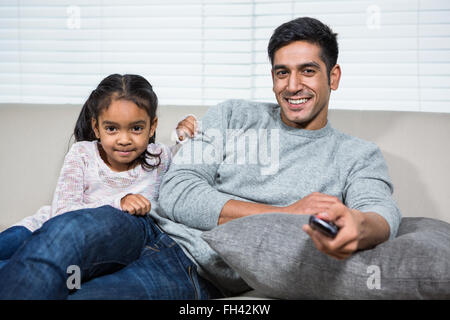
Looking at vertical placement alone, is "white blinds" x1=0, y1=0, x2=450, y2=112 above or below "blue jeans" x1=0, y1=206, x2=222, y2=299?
above

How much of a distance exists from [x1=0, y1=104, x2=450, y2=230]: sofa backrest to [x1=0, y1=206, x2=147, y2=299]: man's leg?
61cm

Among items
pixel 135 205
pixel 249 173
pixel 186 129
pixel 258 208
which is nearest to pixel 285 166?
pixel 249 173

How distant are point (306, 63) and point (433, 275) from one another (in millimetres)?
690

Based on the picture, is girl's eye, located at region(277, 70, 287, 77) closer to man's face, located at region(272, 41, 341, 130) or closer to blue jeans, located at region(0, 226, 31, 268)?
man's face, located at region(272, 41, 341, 130)

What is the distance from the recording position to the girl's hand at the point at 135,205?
112 cm

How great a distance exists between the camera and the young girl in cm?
123

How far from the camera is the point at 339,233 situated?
74 centimetres

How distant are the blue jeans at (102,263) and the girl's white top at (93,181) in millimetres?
179

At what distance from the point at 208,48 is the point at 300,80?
3.45 ft

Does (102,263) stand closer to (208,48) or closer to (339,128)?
(339,128)

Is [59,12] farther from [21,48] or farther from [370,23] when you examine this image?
[370,23]

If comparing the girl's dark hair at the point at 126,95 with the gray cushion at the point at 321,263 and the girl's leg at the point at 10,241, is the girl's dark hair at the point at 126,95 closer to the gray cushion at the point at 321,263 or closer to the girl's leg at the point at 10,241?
the girl's leg at the point at 10,241

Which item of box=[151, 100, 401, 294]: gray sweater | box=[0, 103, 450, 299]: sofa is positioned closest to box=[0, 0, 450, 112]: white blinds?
box=[0, 103, 450, 299]: sofa

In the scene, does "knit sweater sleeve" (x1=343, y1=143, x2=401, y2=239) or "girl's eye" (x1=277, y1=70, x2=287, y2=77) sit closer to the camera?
"knit sweater sleeve" (x1=343, y1=143, x2=401, y2=239)
